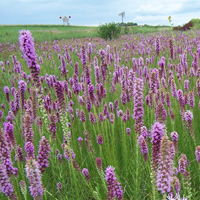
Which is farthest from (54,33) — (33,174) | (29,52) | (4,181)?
(33,174)

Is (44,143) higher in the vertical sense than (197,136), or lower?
higher

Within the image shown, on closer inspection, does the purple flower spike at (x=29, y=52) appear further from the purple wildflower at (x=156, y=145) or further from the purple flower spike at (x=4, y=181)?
the purple wildflower at (x=156, y=145)

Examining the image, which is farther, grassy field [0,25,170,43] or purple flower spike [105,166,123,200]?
grassy field [0,25,170,43]

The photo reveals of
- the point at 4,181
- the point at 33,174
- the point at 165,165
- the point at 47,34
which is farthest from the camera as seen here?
the point at 47,34

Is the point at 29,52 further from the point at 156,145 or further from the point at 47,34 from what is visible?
the point at 47,34

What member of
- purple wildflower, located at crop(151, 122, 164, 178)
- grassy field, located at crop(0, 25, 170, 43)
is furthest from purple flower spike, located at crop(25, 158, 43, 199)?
grassy field, located at crop(0, 25, 170, 43)

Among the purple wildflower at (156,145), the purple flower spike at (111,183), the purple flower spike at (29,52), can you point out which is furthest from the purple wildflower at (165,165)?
the purple flower spike at (29,52)

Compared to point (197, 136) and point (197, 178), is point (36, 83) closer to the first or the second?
point (197, 178)

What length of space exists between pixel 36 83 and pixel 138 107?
1.14 m

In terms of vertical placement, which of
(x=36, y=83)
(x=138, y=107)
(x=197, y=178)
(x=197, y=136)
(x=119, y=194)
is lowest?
(x=197, y=178)

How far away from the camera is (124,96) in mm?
3484

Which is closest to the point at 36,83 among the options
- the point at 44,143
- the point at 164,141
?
the point at 44,143

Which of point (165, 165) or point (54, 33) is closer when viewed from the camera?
point (165, 165)

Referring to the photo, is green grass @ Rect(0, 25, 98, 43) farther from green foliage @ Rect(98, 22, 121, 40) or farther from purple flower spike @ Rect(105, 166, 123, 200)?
purple flower spike @ Rect(105, 166, 123, 200)
